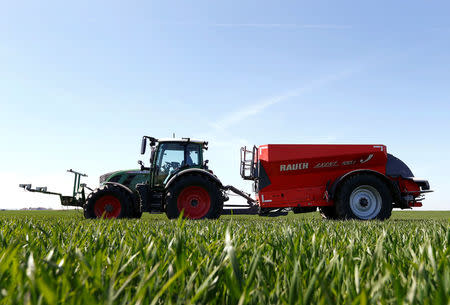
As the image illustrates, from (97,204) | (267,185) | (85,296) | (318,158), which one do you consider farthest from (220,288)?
(97,204)

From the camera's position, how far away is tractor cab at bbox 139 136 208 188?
28.0 ft

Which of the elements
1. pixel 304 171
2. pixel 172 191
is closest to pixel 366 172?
pixel 304 171

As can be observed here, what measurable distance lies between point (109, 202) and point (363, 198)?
6.49 metres

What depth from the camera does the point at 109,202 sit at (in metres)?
8.70

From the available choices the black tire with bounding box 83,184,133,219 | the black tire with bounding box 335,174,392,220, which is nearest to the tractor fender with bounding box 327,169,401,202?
the black tire with bounding box 335,174,392,220

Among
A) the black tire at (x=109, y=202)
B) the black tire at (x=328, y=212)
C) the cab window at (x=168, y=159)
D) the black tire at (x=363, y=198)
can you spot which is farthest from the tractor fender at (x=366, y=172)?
the black tire at (x=109, y=202)

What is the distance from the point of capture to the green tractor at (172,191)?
7902mm

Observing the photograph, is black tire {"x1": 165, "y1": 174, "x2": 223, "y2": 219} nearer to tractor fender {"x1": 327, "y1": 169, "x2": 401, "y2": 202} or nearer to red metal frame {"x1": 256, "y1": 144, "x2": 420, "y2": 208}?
red metal frame {"x1": 256, "y1": 144, "x2": 420, "y2": 208}

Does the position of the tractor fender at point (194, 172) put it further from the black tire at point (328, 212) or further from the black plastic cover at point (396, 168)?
the black plastic cover at point (396, 168)

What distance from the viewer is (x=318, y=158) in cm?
812

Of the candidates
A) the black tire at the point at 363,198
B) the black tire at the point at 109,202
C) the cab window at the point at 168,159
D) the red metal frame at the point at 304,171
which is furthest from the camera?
the cab window at the point at 168,159

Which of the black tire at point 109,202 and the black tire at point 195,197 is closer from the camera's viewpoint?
the black tire at point 195,197

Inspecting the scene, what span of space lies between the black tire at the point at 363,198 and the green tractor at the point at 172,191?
2.15m

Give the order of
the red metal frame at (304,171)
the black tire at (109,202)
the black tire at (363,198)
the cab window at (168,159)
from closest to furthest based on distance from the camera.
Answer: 1. the black tire at (363,198)
2. the red metal frame at (304,171)
3. the black tire at (109,202)
4. the cab window at (168,159)
